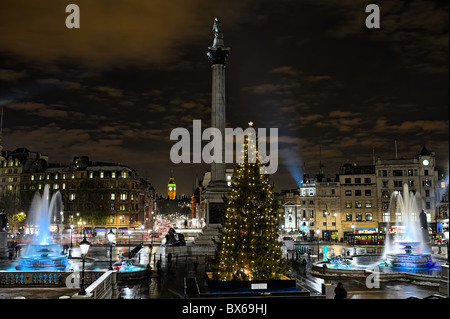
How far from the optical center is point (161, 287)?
29.5 m

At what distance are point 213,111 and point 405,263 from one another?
30.5 metres

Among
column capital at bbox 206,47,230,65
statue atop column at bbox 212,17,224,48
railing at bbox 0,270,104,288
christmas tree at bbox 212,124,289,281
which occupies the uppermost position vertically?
statue atop column at bbox 212,17,224,48

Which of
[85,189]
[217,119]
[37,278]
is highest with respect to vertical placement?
[217,119]

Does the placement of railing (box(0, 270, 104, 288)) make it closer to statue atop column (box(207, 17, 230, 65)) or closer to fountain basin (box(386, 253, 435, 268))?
fountain basin (box(386, 253, 435, 268))

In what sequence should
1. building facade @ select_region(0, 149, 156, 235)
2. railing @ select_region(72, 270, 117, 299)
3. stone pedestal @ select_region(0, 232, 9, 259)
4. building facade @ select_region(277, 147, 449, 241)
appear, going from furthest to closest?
building facade @ select_region(0, 149, 156, 235) < building facade @ select_region(277, 147, 449, 241) < stone pedestal @ select_region(0, 232, 9, 259) < railing @ select_region(72, 270, 117, 299)

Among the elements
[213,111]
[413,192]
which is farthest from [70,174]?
[413,192]

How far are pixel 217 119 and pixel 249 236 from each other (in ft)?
119

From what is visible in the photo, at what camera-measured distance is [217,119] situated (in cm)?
5834

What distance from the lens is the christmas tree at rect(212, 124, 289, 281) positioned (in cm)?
2344

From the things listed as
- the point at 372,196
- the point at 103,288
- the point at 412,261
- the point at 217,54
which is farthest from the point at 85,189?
the point at 103,288

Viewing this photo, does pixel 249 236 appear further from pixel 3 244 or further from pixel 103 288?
pixel 3 244

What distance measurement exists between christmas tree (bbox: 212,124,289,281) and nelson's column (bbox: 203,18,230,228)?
1191 inches

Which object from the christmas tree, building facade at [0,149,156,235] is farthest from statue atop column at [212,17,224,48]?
building facade at [0,149,156,235]

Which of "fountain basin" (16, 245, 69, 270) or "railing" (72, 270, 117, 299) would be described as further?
"fountain basin" (16, 245, 69, 270)
